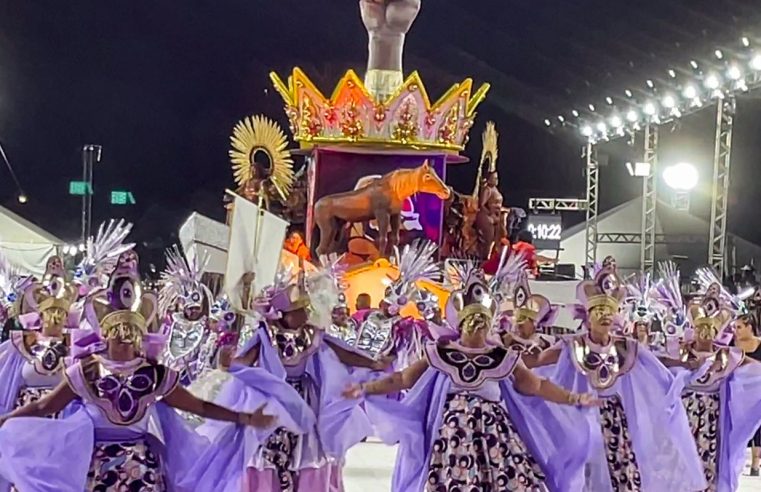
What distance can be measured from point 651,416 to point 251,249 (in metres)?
2.42

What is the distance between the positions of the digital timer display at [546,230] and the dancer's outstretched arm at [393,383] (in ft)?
55.9

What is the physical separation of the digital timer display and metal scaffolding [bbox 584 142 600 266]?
608 millimetres

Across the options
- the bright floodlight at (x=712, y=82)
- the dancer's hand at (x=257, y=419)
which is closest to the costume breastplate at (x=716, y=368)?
the dancer's hand at (x=257, y=419)

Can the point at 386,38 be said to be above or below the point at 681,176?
above

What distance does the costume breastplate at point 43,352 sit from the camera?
6363 millimetres

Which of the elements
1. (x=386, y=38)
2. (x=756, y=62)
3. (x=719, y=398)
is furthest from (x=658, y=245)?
(x=719, y=398)

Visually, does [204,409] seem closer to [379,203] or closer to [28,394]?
[28,394]

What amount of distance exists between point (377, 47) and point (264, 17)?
8.79m

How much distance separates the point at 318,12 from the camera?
23922 mm

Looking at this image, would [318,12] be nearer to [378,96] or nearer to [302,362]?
[378,96]

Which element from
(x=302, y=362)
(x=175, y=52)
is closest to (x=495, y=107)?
(x=175, y=52)

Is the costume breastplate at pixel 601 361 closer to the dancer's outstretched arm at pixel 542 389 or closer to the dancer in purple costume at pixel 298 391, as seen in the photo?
the dancer's outstretched arm at pixel 542 389

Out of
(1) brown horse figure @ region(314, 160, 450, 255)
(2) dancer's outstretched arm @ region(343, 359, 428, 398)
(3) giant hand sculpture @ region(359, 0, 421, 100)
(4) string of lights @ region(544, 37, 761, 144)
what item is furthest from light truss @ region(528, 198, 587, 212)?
(2) dancer's outstretched arm @ region(343, 359, 428, 398)

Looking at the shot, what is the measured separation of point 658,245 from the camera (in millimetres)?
21828
